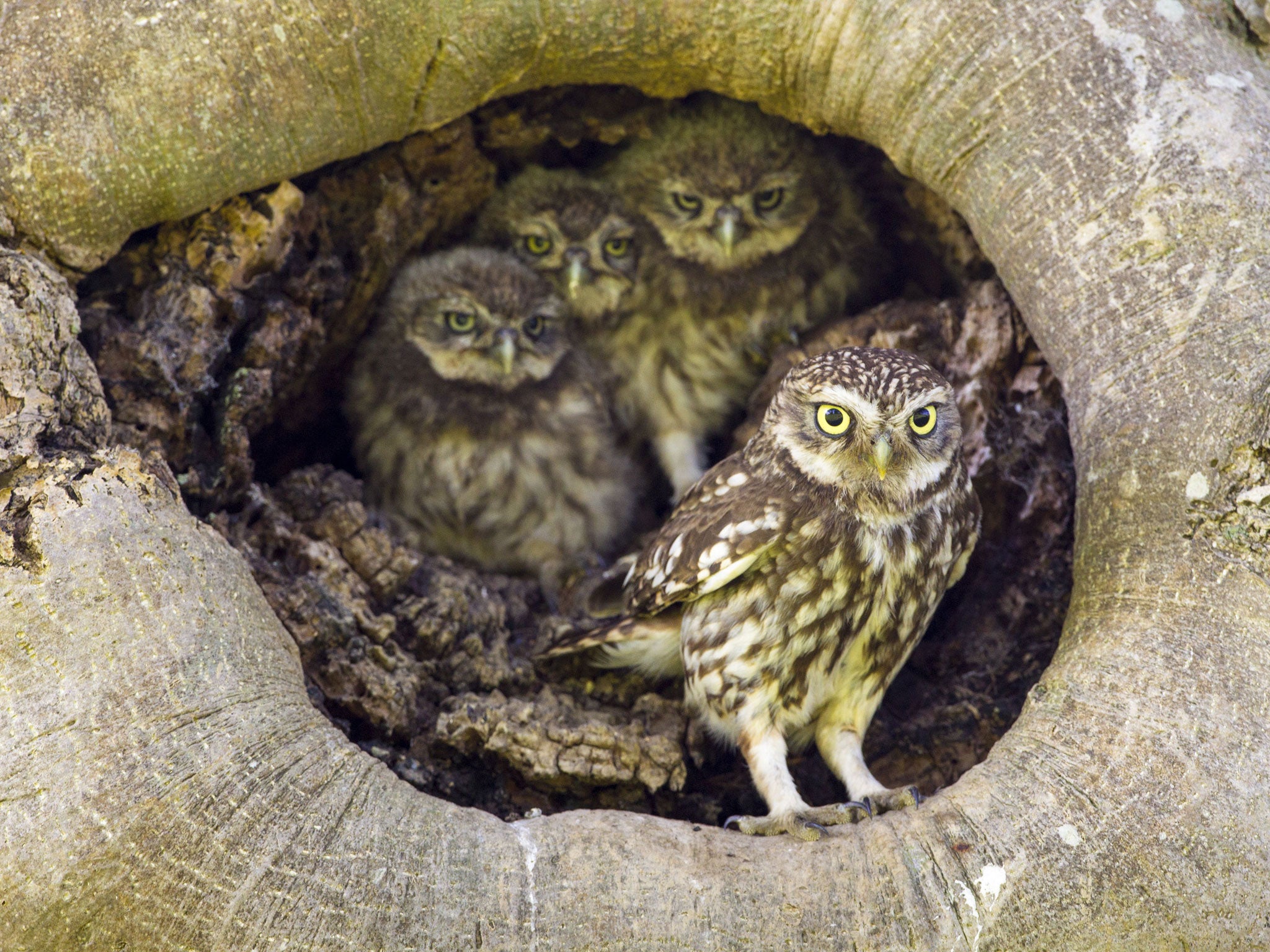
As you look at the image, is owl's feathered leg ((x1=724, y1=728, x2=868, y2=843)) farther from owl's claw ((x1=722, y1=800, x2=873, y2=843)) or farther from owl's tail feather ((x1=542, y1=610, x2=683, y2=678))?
owl's tail feather ((x1=542, y1=610, x2=683, y2=678))

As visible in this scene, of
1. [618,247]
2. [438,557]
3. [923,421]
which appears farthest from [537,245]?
[923,421]

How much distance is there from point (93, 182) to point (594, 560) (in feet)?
6.49

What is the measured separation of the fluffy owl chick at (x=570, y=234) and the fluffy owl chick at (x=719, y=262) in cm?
9

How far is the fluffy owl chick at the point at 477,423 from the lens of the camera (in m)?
Answer: 3.76

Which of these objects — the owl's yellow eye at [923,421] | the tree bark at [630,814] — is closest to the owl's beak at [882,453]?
the owl's yellow eye at [923,421]

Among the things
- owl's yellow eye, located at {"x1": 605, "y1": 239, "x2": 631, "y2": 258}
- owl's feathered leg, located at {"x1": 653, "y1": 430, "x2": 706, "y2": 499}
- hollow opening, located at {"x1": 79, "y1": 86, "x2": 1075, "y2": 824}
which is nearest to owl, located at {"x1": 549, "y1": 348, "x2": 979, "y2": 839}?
hollow opening, located at {"x1": 79, "y1": 86, "x2": 1075, "y2": 824}

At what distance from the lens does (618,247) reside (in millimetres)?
4090

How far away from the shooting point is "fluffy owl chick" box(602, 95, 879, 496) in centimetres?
396

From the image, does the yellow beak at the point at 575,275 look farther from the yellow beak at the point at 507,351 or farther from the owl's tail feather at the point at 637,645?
the owl's tail feather at the point at 637,645

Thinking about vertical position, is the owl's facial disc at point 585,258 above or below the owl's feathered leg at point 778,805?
above

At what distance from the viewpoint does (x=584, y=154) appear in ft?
14.2

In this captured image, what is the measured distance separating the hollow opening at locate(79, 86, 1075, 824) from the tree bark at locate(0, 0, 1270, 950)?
29 centimetres

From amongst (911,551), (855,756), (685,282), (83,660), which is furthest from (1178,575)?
(685,282)

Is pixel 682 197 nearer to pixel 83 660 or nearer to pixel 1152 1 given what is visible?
pixel 1152 1
